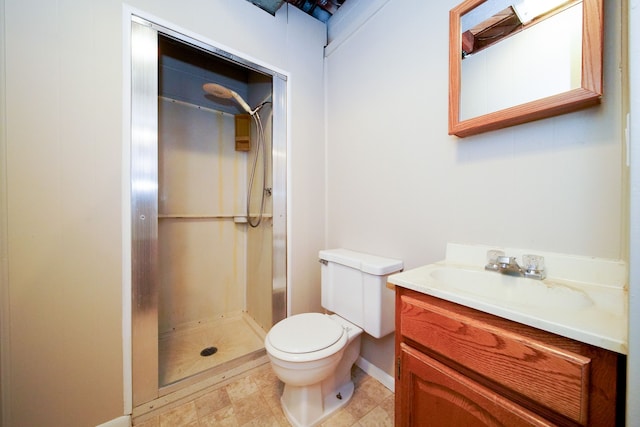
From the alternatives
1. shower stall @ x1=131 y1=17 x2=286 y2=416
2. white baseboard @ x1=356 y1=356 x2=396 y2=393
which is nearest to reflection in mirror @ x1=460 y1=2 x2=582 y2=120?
shower stall @ x1=131 y1=17 x2=286 y2=416

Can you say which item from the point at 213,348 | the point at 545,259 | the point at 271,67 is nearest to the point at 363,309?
the point at 545,259

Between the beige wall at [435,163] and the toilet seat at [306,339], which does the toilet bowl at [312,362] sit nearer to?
the toilet seat at [306,339]

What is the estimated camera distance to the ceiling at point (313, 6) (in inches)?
56.0

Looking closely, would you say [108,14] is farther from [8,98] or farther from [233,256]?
Result: [233,256]

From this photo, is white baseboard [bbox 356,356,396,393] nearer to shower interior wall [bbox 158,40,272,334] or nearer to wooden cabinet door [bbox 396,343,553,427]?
wooden cabinet door [bbox 396,343,553,427]

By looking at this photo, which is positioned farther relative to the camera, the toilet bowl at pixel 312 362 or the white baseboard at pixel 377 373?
the white baseboard at pixel 377 373

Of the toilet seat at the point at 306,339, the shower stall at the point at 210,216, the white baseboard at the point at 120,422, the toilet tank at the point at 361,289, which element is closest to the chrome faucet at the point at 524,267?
the toilet tank at the point at 361,289

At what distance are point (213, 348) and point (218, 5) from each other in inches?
87.2

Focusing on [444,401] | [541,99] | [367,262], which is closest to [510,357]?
[444,401]

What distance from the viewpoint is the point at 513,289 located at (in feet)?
2.62

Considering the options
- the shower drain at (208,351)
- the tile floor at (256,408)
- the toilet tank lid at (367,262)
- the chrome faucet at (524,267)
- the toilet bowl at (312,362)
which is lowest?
the tile floor at (256,408)

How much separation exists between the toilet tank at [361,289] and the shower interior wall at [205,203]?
1.81 ft

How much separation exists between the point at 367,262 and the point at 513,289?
60cm

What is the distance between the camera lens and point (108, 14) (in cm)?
104
